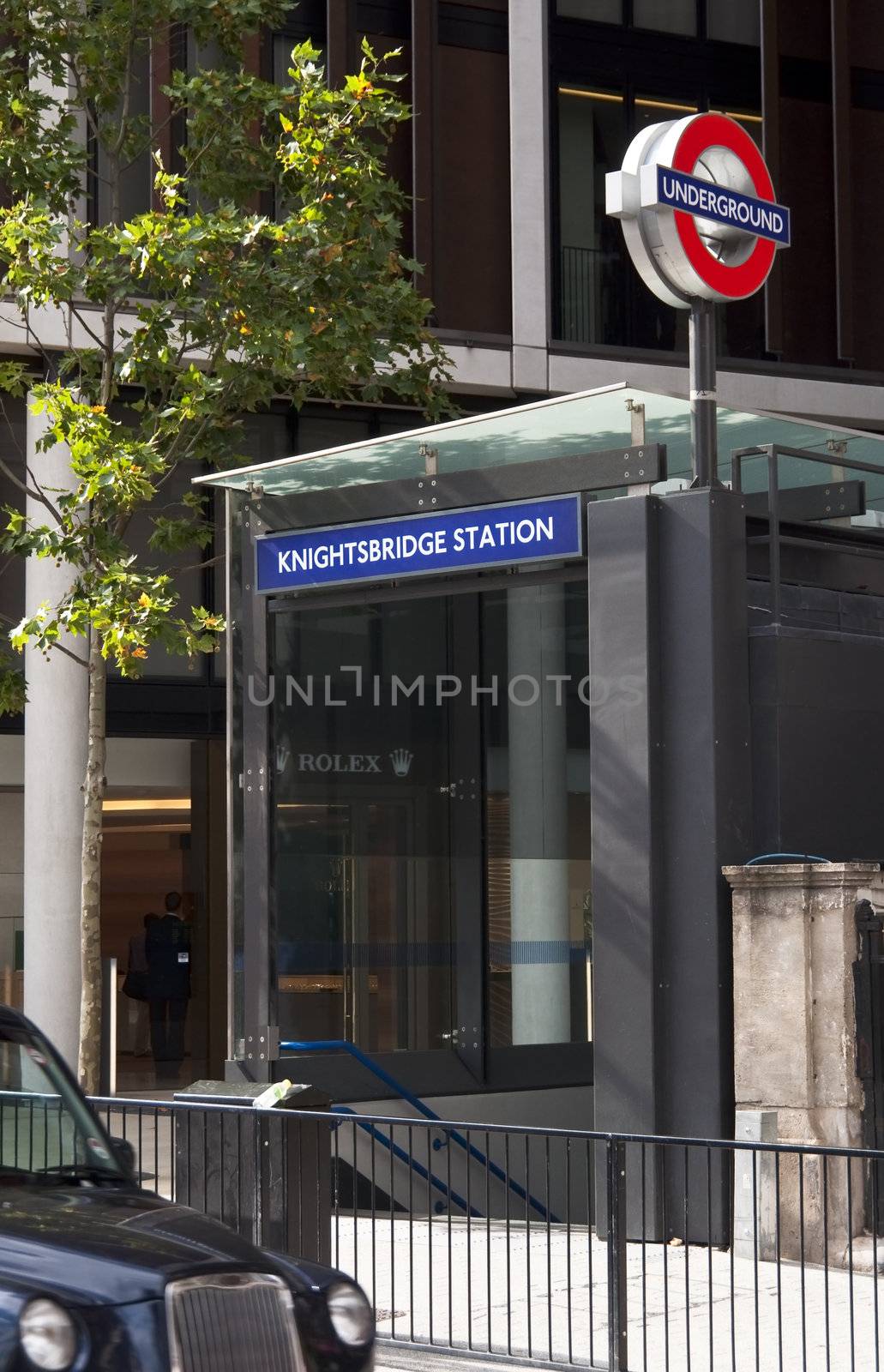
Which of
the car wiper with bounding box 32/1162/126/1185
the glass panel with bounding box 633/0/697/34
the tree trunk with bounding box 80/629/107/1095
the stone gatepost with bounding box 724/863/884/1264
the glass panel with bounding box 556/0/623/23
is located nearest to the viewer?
the car wiper with bounding box 32/1162/126/1185

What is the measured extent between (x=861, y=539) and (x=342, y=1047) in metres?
5.25

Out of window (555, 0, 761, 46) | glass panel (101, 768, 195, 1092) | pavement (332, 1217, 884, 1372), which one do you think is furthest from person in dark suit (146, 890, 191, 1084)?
window (555, 0, 761, 46)

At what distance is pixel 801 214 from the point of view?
23.4 metres

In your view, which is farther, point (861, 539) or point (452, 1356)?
point (861, 539)

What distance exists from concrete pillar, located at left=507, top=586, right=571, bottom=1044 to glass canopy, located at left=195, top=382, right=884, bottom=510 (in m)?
3.66

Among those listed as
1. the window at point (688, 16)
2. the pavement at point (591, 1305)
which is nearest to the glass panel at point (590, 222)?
the window at point (688, 16)

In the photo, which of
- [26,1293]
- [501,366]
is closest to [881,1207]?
[26,1293]

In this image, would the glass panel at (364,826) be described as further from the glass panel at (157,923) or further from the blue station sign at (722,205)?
the glass panel at (157,923)

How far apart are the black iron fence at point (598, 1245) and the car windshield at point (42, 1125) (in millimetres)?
1463

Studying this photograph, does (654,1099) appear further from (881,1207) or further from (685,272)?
(685,272)

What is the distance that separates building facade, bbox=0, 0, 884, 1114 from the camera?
1925 cm

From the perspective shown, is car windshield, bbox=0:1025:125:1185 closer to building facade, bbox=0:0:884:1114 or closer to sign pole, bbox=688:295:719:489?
sign pole, bbox=688:295:719:489

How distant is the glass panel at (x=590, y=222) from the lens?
72.6 ft

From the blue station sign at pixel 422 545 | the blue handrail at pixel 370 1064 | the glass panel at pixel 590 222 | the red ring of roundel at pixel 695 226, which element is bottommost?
the blue handrail at pixel 370 1064
